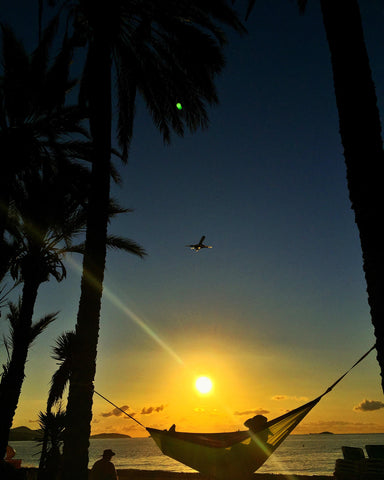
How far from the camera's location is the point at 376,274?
281cm

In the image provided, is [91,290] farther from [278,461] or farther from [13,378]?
[278,461]

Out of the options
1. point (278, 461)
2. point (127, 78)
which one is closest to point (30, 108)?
point (127, 78)

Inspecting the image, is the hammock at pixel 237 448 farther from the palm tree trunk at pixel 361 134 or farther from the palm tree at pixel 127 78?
the palm tree trunk at pixel 361 134

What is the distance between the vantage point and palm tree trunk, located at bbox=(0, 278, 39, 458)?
29.0ft

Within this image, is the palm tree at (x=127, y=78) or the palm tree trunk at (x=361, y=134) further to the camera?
the palm tree at (x=127, y=78)

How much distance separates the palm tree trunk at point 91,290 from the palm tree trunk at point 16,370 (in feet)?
14.1

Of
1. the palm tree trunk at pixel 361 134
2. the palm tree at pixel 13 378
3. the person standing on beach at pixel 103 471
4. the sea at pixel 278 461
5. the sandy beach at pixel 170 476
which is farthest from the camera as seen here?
the sea at pixel 278 461

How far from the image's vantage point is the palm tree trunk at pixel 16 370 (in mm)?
8852

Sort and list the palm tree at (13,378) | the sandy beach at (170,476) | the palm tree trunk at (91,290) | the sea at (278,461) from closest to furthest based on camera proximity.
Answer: the palm tree trunk at (91,290) < the palm tree at (13,378) < the sandy beach at (170,476) < the sea at (278,461)

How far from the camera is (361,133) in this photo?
3178 millimetres

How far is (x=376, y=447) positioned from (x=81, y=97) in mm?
8978

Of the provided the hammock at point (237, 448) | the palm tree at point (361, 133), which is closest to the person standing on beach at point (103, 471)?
the hammock at point (237, 448)

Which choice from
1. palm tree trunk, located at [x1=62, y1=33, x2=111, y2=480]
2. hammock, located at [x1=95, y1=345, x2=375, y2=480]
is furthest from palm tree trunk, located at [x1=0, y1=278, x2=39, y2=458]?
hammock, located at [x1=95, y1=345, x2=375, y2=480]

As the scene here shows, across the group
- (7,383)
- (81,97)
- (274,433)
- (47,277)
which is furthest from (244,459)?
(81,97)
